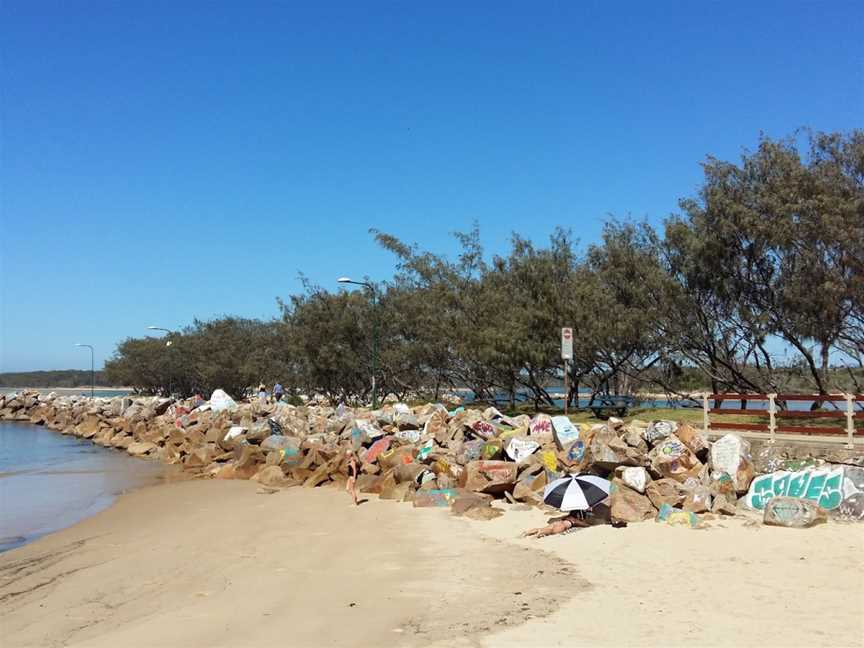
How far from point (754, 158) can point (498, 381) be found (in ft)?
49.8

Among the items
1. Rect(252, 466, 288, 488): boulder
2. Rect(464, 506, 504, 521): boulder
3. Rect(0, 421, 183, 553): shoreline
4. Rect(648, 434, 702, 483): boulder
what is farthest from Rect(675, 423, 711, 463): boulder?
Rect(0, 421, 183, 553): shoreline

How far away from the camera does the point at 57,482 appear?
22.2 metres

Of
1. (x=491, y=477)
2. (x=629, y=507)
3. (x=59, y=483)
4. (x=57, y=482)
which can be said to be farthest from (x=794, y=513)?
(x=57, y=482)

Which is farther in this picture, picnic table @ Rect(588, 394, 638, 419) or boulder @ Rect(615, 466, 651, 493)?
picnic table @ Rect(588, 394, 638, 419)

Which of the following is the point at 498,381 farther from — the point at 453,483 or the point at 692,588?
the point at 692,588

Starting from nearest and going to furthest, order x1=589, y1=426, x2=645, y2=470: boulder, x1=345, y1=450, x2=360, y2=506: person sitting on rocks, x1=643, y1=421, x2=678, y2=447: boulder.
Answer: x1=589, y1=426, x2=645, y2=470: boulder → x1=643, y1=421, x2=678, y2=447: boulder → x1=345, y1=450, x2=360, y2=506: person sitting on rocks

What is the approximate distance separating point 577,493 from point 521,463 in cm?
327

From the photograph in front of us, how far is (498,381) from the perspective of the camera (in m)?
33.1

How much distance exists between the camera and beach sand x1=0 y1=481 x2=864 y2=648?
6797 mm

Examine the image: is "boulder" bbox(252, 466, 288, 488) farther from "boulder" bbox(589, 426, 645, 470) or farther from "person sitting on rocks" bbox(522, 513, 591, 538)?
"person sitting on rocks" bbox(522, 513, 591, 538)

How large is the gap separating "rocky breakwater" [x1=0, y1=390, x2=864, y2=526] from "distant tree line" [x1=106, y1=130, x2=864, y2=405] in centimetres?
698

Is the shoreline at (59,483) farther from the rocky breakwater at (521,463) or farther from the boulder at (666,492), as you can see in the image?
the boulder at (666,492)

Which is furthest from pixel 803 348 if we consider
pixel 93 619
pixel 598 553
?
pixel 93 619

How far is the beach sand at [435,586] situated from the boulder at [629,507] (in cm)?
41
